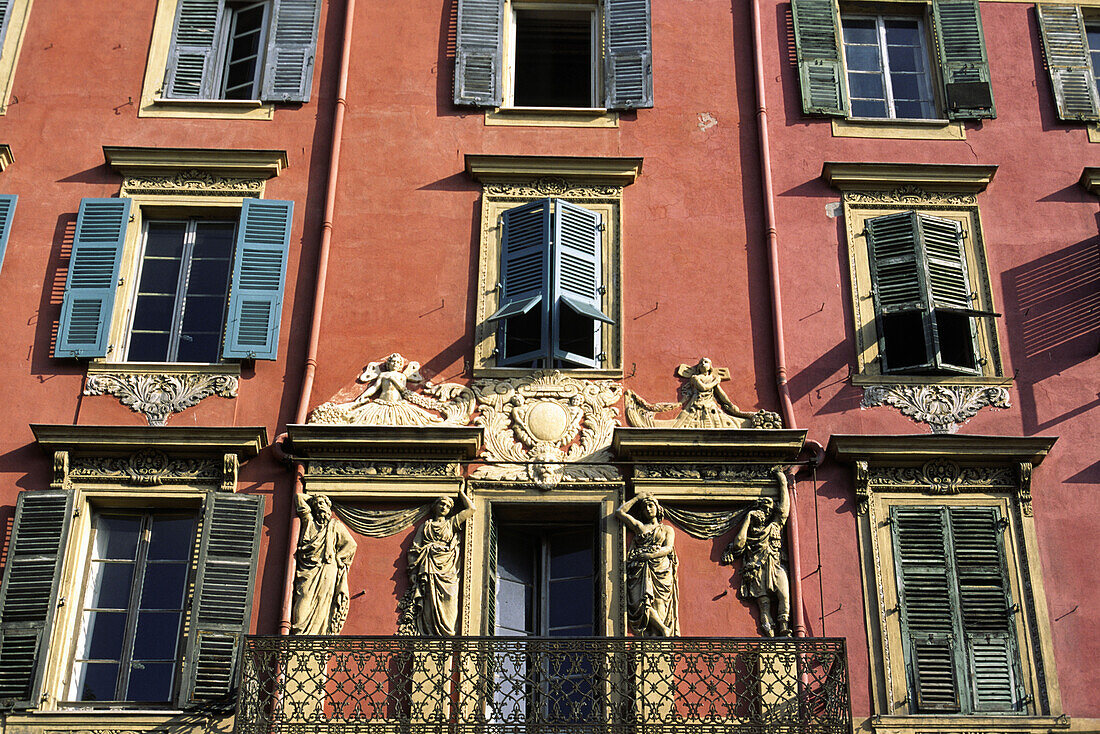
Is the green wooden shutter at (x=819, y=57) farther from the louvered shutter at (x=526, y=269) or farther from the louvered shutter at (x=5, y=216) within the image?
the louvered shutter at (x=5, y=216)

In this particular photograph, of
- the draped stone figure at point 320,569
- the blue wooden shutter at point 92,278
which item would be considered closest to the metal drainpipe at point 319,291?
the draped stone figure at point 320,569

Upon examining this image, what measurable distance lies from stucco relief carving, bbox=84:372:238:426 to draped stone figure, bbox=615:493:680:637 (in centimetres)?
397

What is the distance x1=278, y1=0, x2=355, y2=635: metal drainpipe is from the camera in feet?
44.5

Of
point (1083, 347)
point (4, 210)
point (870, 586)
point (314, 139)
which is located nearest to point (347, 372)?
point (314, 139)

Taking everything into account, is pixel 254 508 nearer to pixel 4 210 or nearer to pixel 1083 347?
pixel 4 210

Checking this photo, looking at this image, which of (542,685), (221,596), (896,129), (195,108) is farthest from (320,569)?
(896,129)

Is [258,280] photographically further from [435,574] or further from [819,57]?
[819,57]

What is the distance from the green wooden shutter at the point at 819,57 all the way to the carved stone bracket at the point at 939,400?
3.27 m

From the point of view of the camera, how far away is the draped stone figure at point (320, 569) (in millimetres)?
13383

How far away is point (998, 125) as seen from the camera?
1619cm

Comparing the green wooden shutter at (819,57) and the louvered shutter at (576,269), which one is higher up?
the green wooden shutter at (819,57)

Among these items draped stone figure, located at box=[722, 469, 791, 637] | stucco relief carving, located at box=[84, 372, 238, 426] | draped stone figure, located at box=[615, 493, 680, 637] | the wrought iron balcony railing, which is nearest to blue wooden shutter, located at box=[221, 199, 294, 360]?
stucco relief carving, located at box=[84, 372, 238, 426]

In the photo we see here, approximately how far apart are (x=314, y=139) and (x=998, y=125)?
710 cm

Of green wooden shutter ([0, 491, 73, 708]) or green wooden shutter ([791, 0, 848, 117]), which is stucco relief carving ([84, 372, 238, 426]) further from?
green wooden shutter ([791, 0, 848, 117])
